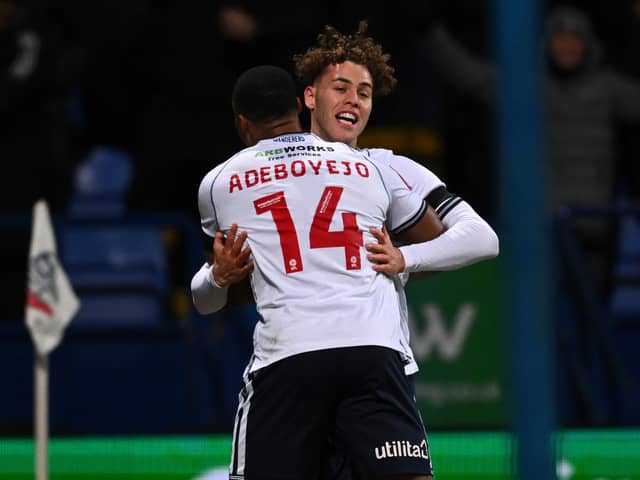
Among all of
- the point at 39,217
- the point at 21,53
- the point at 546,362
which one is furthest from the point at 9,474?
the point at 546,362

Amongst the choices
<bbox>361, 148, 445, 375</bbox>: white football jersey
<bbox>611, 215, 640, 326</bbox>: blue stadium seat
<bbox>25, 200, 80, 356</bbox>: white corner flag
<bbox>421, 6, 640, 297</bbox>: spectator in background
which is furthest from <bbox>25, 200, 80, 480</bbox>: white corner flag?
<bbox>611, 215, 640, 326</bbox>: blue stadium seat

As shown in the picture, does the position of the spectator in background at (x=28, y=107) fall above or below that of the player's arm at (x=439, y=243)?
above

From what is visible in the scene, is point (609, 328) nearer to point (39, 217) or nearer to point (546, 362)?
point (39, 217)

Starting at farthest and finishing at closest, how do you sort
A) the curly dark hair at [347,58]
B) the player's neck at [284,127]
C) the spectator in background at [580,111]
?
the spectator in background at [580,111]
the curly dark hair at [347,58]
the player's neck at [284,127]

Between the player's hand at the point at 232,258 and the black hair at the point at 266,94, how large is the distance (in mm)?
364

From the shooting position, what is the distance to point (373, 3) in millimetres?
8617

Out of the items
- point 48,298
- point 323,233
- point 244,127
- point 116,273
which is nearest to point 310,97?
point 244,127

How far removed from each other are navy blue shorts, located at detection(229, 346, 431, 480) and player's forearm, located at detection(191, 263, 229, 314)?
34 centimetres

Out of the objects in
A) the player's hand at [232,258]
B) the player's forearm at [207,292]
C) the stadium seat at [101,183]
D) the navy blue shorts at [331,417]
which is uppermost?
the stadium seat at [101,183]

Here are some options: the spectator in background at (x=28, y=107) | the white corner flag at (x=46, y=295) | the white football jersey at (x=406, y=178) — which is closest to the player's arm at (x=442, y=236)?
the white football jersey at (x=406, y=178)

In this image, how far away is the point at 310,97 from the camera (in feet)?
15.6

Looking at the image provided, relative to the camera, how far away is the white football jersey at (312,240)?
4.36m

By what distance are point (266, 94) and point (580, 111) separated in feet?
13.6

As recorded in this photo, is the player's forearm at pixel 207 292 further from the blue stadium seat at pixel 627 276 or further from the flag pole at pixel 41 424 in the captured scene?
the blue stadium seat at pixel 627 276
